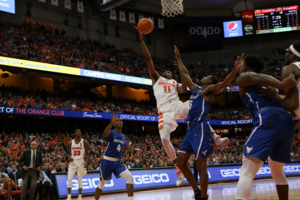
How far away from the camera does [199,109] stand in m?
5.44

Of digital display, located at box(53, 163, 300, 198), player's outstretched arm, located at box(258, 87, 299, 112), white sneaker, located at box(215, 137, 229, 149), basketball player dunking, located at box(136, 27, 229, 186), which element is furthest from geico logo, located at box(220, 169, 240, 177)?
player's outstretched arm, located at box(258, 87, 299, 112)

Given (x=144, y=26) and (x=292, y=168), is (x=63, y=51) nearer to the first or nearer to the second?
(x=292, y=168)

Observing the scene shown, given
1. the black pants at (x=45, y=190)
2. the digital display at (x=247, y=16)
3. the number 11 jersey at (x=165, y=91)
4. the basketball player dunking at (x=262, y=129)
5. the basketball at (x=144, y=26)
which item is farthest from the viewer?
the digital display at (x=247, y=16)

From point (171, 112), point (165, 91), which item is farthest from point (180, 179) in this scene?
point (165, 91)

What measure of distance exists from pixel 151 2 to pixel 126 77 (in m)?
12.5

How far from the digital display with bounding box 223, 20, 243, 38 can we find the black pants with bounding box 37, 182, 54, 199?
104 ft

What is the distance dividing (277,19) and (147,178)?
29.2 metres

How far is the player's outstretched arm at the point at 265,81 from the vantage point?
3482 millimetres

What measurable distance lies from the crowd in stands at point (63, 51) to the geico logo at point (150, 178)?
42.4 feet

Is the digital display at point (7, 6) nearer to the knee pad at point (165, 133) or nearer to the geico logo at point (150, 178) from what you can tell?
the geico logo at point (150, 178)

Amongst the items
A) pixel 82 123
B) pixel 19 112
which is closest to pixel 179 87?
pixel 19 112

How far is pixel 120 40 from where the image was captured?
35.3 m

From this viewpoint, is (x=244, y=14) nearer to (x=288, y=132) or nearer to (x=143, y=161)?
(x=143, y=161)

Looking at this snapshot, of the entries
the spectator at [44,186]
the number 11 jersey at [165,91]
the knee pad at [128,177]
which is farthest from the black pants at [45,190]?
the number 11 jersey at [165,91]
